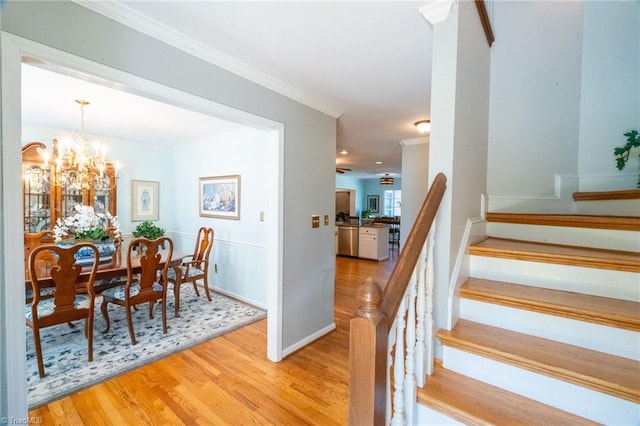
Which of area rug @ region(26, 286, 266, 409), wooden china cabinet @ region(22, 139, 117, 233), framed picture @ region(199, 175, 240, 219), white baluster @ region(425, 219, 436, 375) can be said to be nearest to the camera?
white baluster @ region(425, 219, 436, 375)

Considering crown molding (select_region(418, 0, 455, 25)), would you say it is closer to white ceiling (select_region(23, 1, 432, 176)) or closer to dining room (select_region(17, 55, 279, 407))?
white ceiling (select_region(23, 1, 432, 176))

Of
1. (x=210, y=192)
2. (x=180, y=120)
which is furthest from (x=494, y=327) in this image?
(x=210, y=192)

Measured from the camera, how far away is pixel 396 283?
0.91m

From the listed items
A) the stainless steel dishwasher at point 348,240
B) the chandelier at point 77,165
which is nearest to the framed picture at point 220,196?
the chandelier at point 77,165

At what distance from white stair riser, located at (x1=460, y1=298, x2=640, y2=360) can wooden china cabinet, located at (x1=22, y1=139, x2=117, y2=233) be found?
4400 mm

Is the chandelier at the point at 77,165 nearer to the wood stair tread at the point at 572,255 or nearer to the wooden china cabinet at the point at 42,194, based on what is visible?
the wooden china cabinet at the point at 42,194

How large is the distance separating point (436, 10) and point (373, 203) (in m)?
11.1

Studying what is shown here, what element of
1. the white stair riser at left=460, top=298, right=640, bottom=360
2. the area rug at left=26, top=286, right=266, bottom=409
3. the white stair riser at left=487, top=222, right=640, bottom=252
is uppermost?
the white stair riser at left=487, top=222, right=640, bottom=252

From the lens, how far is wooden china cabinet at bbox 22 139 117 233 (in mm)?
3580

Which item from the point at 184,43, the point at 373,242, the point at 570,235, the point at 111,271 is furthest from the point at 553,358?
the point at 373,242

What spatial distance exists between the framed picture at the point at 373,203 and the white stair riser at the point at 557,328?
10942 millimetres

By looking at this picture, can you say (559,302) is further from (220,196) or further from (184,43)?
(220,196)

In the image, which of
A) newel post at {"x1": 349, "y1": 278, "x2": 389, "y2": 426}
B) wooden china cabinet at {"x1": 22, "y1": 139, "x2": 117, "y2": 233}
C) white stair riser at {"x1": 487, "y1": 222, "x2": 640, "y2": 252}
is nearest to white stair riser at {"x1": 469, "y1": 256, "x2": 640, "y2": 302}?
white stair riser at {"x1": 487, "y1": 222, "x2": 640, "y2": 252}

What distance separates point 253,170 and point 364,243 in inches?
155
